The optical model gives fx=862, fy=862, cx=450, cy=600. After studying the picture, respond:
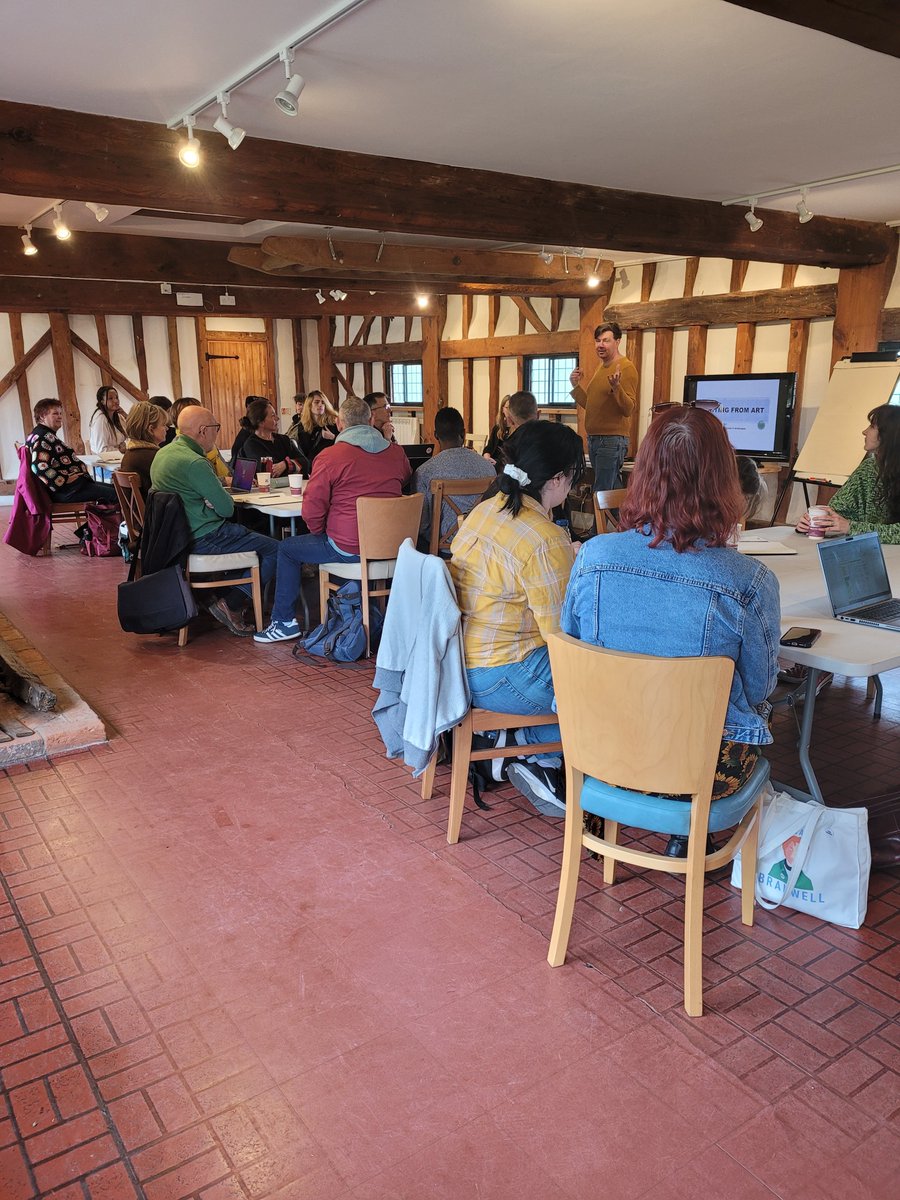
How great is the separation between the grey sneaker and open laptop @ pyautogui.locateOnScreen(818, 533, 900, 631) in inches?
122

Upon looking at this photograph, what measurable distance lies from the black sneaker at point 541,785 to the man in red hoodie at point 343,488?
A: 1946 mm

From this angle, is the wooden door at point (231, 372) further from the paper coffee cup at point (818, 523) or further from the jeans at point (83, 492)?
the paper coffee cup at point (818, 523)

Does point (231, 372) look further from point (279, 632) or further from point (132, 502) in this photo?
point (279, 632)

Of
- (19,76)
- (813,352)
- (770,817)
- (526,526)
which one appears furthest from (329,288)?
(770,817)

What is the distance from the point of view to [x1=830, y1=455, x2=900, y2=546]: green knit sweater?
145 inches

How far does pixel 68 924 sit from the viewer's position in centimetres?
236

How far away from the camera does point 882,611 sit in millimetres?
2582

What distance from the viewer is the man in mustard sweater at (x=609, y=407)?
255 inches

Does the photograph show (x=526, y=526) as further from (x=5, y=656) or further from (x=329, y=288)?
(x=329, y=288)

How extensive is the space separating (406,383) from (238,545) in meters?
8.44

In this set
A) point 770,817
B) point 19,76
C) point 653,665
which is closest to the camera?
point 653,665

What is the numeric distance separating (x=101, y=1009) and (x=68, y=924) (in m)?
0.40

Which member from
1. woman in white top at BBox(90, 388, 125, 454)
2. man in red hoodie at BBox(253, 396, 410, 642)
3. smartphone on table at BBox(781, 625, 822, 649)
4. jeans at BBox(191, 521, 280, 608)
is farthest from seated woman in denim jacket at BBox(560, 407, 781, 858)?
woman in white top at BBox(90, 388, 125, 454)

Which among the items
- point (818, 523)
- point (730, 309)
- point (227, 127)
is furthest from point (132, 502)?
point (730, 309)
